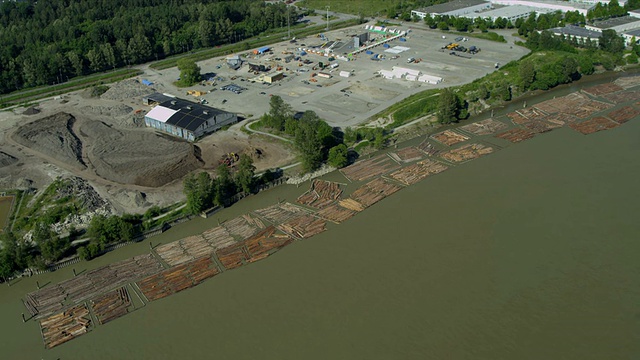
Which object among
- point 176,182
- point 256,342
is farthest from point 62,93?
point 256,342

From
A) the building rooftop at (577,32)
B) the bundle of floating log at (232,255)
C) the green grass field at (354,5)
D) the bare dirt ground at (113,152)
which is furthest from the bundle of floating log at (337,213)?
the green grass field at (354,5)

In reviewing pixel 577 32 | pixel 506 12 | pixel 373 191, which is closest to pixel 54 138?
pixel 373 191

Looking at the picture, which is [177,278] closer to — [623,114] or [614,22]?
[623,114]

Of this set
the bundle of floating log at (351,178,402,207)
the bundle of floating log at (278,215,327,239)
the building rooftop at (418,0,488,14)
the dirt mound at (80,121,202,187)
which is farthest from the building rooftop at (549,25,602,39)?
the dirt mound at (80,121,202,187)

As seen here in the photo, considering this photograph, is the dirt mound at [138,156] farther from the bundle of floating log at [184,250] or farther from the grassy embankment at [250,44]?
the grassy embankment at [250,44]

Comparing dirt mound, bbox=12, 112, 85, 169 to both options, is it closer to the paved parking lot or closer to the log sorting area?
the paved parking lot

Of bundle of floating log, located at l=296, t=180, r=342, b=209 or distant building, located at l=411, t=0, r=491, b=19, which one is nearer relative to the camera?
bundle of floating log, located at l=296, t=180, r=342, b=209
